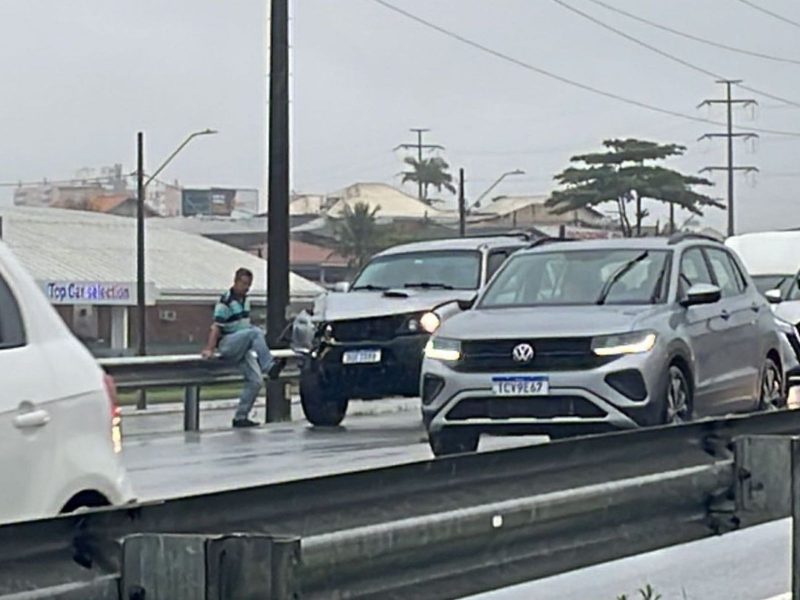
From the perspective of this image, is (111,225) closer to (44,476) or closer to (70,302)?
(70,302)

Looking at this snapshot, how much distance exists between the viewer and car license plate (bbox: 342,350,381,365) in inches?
753

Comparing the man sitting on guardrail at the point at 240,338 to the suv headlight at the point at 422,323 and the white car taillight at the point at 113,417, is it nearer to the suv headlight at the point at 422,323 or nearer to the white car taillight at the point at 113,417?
the suv headlight at the point at 422,323

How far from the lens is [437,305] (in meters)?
19.1

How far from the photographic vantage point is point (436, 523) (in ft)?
17.5

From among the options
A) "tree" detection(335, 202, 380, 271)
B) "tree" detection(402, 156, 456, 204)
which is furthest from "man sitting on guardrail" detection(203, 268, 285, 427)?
"tree" detection(402, 156, 456, 204)

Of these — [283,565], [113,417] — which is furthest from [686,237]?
[283,565]

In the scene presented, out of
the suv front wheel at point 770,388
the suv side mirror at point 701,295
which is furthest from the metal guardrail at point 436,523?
the suv front wheel at point 770,388

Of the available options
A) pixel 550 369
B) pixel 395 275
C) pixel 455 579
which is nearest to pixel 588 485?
pixel 455 579

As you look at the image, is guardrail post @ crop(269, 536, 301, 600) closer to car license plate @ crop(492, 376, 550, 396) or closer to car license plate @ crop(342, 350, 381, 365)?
car license plate @ crop(492, 376, 550, 396)

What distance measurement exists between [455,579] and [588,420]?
799cm

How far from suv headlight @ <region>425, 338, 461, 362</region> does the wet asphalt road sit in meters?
1.34

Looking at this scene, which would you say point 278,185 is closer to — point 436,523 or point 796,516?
point 796,516

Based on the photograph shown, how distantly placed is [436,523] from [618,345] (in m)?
8.09

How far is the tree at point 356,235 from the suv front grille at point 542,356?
68297 millimetres
